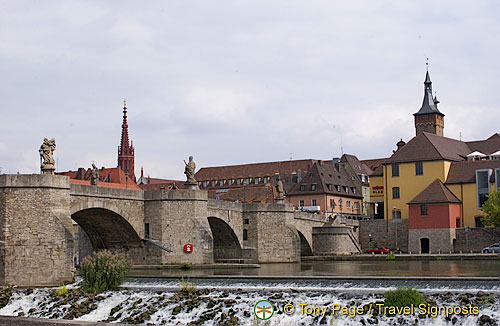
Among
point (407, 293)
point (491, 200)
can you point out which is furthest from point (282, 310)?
point (491, 200)

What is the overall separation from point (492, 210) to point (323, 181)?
2895cm

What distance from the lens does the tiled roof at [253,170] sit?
117 m

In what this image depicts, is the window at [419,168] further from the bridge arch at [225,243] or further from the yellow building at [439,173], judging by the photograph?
the bridge arch at [225,243]

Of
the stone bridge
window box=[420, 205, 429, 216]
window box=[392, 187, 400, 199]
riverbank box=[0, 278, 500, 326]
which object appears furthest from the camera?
window box=[392, 187, 400, 199]

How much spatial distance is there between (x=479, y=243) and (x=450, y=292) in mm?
44379

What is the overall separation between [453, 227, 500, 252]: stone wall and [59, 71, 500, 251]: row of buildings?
4.35 ft

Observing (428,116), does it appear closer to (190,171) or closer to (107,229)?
(190,171)

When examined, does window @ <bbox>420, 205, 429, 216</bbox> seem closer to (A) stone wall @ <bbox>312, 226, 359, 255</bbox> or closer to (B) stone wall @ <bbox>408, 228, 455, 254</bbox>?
(B) stone wall @ <bbox>408, 228, 455, 254</bbox>

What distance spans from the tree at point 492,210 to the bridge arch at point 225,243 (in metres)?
24.1

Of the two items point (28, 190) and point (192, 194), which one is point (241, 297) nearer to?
point (28, 190)

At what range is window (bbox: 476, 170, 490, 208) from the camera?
71.1m

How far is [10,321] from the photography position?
19.0 metres

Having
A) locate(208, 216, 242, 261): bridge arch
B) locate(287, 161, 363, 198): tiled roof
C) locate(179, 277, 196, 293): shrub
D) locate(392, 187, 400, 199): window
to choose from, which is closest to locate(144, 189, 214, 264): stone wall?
locate(208, 216, 242, 261): bridge arch

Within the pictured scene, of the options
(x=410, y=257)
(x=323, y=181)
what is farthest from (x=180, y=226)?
(x=323, y=181)
